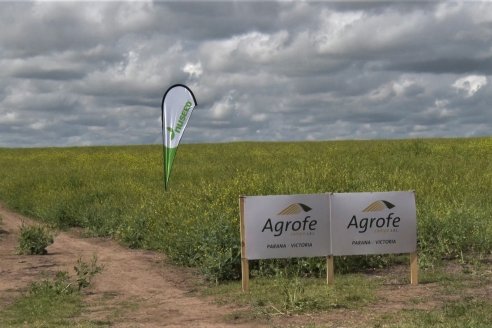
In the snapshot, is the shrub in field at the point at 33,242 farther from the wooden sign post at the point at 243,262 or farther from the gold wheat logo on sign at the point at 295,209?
the gold wheat logo on sign at the point at 295,209

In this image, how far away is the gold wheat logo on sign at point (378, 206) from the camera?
922cm

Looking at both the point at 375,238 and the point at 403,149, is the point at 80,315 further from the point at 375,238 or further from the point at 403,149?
the point at 403,149

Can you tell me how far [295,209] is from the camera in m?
9.05

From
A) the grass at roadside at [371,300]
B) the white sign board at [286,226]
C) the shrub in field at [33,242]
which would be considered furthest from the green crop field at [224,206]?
the shrub in field at [33,242]

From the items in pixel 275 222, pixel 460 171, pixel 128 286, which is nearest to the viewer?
pixel 275 222

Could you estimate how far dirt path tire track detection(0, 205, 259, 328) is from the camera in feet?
25.4

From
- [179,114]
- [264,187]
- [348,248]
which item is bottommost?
[348,248]

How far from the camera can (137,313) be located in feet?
26.5

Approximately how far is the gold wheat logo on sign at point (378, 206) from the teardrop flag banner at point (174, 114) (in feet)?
19.8

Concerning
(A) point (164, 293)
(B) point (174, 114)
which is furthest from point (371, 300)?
(B) point (174, 114)

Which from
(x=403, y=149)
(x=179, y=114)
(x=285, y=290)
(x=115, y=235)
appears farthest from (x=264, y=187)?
(x=403, y=149)

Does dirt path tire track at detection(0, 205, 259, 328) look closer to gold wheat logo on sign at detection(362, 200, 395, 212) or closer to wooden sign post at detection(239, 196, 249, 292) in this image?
wooden sign post at detection(239, 196, 249, 292)

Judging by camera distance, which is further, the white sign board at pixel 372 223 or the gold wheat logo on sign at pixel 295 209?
the white sign board at pixel 372 223

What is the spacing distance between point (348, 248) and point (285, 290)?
Result: 1.61 meters
